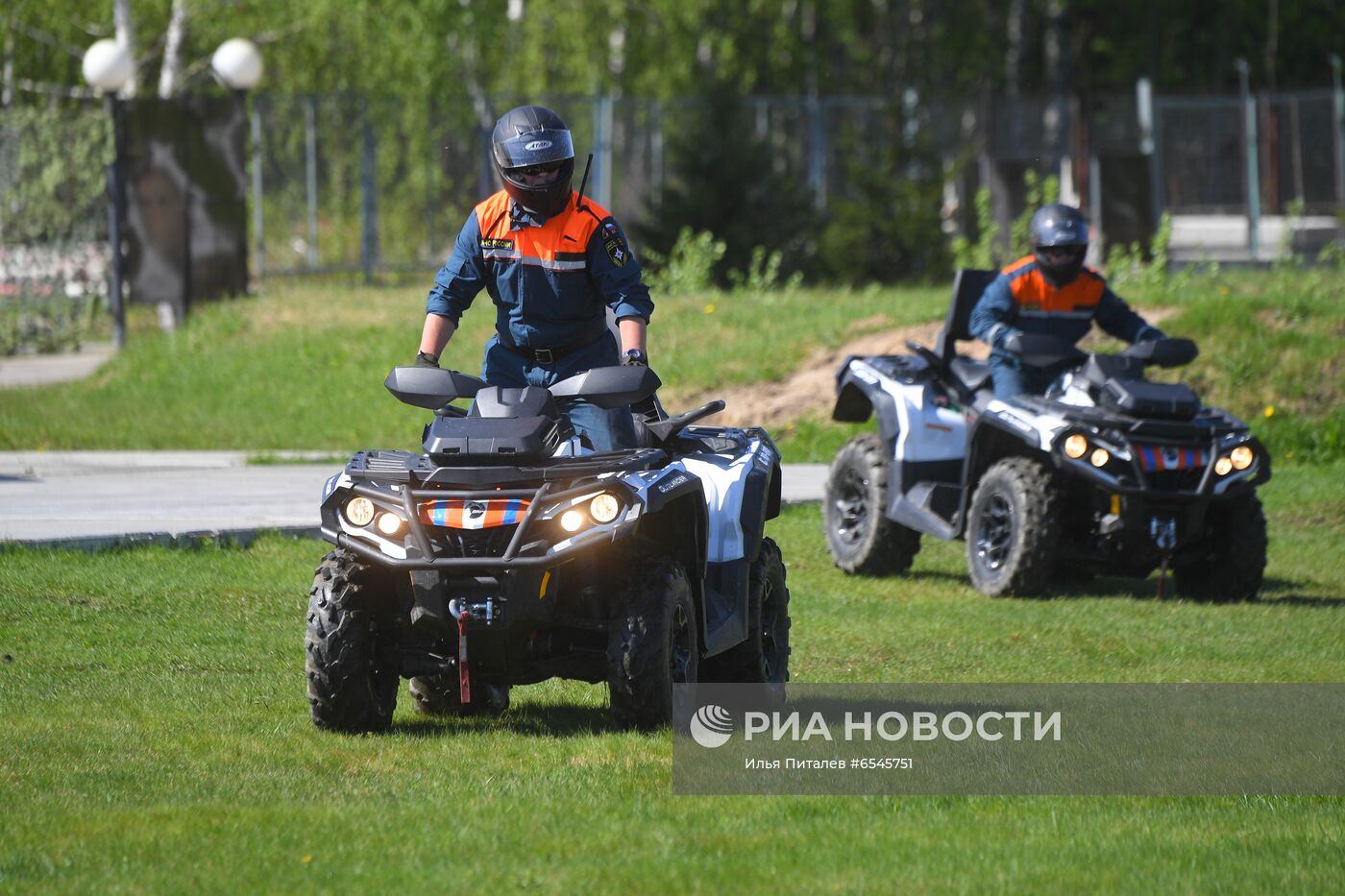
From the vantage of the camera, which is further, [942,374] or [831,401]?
[831,401]

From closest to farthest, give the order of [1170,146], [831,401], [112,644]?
1. [112,644]
2. [831,401]
3. [1170,146]

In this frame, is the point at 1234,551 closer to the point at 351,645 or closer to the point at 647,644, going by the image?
the point at 647,644

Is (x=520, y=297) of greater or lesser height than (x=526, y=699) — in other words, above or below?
above

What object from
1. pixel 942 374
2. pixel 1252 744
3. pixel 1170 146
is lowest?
pixel 1252 744

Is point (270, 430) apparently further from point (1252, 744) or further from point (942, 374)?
point (1252, 744)

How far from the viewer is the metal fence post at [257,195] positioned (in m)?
25.5

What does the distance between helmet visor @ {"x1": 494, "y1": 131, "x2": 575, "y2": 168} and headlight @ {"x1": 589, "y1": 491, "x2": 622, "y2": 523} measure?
140cm

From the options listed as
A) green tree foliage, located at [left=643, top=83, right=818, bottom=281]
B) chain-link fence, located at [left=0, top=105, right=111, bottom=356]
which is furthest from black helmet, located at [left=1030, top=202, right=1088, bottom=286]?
chain-link fence, located at [left=0, top=105, right=111, bottom=356]

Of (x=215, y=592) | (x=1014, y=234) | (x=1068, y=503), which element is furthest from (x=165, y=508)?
(x=1014, y=234)

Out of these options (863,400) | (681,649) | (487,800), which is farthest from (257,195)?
(487,800)

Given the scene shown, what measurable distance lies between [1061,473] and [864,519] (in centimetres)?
150

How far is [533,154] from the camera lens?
765cm

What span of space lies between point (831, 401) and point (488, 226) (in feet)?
35.6

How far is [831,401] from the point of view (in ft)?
60.7
